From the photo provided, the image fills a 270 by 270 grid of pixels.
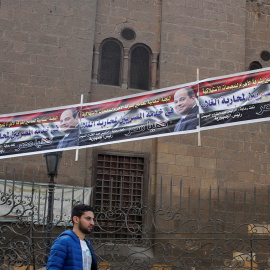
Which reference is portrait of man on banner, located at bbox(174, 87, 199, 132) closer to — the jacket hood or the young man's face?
the young man's face

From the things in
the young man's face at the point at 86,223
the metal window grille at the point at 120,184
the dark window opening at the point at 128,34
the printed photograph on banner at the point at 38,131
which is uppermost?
the dark window opening at the point at 128,34

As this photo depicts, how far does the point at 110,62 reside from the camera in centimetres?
1281

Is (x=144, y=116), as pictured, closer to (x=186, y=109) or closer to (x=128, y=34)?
(x=186, y=109)

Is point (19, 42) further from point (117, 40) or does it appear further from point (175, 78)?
point (175, 78)

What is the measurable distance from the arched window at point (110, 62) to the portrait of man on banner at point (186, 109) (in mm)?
3701

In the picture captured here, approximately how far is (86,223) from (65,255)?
1.24 feet

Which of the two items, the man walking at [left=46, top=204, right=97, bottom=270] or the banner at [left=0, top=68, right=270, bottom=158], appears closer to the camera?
the man walking at [left=46, top=204, right=97, bottom=270]

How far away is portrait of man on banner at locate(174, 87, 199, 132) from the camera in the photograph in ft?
29.9

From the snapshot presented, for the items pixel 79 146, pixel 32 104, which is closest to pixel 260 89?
pixel 79 146

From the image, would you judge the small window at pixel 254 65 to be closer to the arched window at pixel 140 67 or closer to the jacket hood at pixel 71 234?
the arched window at pixel 140 67

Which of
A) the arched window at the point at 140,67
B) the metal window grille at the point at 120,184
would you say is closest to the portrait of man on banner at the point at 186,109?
the metal window grille at the point at 120,184

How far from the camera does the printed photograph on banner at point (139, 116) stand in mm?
9211

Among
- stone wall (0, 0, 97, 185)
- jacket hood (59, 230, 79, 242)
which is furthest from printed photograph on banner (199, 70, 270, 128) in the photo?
jacket hood (59, 230, 79, 242)

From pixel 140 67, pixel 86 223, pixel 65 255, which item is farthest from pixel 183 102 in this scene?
pixel 65 255
